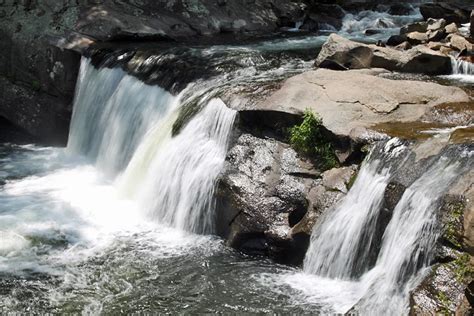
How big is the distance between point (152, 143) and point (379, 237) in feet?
17.4

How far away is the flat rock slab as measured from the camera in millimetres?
8961

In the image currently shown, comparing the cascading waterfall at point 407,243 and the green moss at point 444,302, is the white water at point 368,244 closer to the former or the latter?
the cascading waterfall at point 407,243

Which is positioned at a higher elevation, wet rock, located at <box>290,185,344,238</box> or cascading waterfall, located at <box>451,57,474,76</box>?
cascading waterfall, located at <box>451,57,474,76</box>

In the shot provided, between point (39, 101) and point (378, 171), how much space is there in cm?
1051

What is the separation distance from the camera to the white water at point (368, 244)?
667cm

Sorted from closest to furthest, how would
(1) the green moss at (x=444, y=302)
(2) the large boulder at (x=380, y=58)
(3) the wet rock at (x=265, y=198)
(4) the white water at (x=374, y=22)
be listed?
1. (1) the green moss at (x=444, y=302)
2. (3) the wet rock at (x=265, y=198)
3. (2) the large boulder at (x=380, y=58)
4. (4) the white water at (x=374, y=22)

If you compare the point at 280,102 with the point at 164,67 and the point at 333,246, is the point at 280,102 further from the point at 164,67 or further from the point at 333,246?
the point at 164,67

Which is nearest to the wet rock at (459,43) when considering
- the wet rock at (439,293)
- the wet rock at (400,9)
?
the wet rock at (400,9)

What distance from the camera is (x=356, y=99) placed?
938cm

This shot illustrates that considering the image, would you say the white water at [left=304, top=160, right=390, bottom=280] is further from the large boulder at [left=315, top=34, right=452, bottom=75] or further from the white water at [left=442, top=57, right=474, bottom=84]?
the white water at [left=442, top=57, right=474, bottom=84]

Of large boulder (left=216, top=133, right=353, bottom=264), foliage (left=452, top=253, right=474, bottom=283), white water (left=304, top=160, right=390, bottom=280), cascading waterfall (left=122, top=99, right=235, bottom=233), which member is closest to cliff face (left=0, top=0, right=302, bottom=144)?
cascading waterfall (left=122, top=99, right=235, bottom=233)

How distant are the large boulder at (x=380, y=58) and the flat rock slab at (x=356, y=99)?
1.64 metres

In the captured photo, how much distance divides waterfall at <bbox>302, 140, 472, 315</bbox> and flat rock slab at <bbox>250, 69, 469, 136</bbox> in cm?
112

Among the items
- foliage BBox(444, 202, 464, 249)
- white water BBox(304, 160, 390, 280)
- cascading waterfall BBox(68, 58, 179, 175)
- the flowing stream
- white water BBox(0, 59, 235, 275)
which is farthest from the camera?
cascading waterfall BBox(68, 58, 179, 175)
